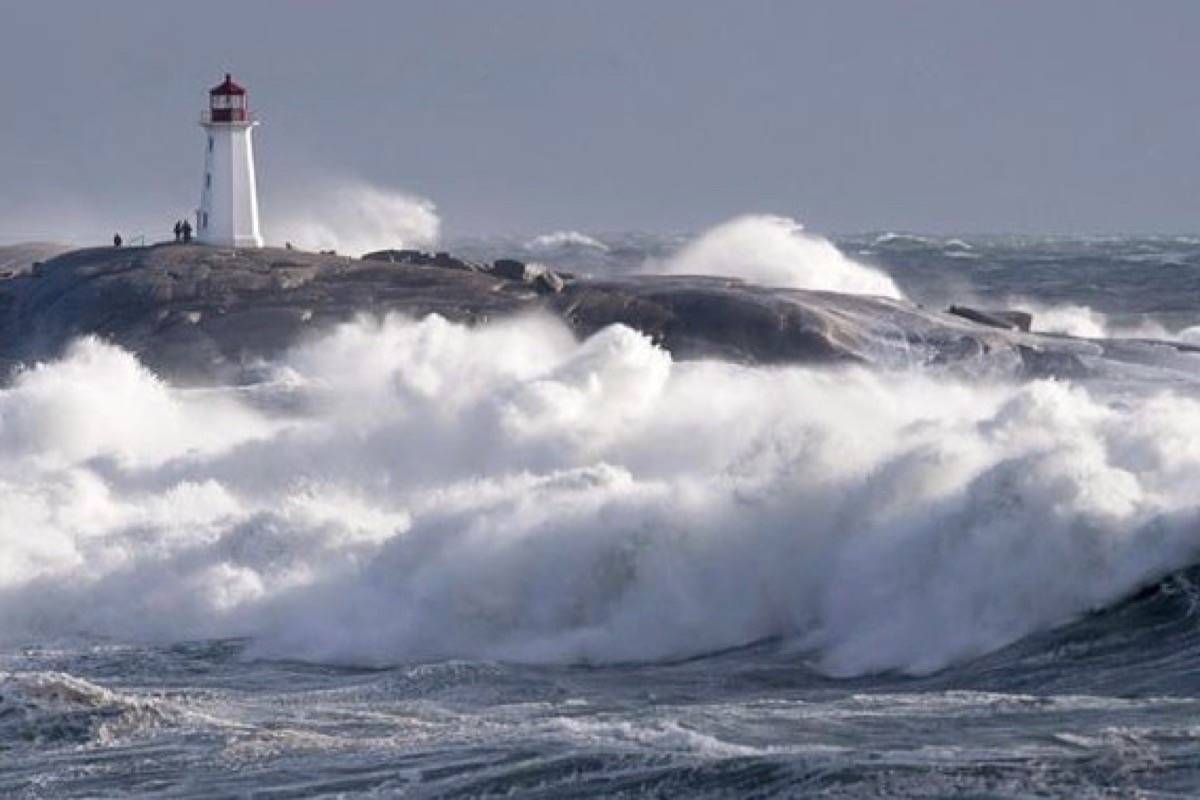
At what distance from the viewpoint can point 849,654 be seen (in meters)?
25.5

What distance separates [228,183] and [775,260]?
14934 mm

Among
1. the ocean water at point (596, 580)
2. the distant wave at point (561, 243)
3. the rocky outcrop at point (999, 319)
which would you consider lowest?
the ocean water at point (596, 580)

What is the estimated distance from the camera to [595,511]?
30.1 m

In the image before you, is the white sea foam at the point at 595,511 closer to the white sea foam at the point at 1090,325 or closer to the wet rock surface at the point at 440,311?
the wet rock surface at the point at 440,311

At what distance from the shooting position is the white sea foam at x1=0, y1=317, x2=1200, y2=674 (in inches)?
1032

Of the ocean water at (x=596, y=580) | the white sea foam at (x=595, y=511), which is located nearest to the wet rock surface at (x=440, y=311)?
the ocean water at (x=596, y=580)

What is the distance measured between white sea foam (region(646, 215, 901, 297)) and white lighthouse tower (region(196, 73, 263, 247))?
11455 mm

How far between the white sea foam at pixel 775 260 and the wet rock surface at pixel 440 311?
1274 centimetres

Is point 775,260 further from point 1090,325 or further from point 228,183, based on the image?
point 228,183

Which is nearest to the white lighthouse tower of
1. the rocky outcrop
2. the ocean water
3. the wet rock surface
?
the wet rock surface

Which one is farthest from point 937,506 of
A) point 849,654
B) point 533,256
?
point 533,256

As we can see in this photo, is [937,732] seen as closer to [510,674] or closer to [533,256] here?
[510,674]

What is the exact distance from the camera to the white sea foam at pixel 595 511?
2620cm

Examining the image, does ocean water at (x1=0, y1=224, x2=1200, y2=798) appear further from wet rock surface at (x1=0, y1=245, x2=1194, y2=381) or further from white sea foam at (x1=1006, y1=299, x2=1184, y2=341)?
white sea foam at (x1=1006, y1=299, x2=1184, y2=341)
